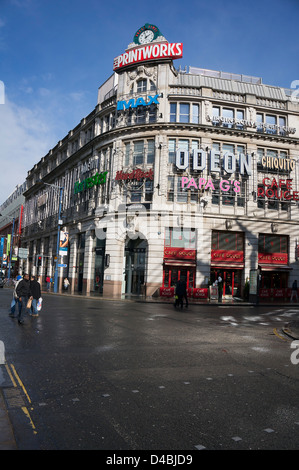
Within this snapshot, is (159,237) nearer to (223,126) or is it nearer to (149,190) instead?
(149,190)

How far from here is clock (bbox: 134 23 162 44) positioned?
3422 centimetres

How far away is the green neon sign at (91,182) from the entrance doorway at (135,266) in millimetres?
7086

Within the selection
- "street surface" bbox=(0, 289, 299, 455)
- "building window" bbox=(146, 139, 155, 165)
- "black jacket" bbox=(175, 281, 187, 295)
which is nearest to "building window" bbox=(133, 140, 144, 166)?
"building window" bbox=(146, 139, 155, 165)

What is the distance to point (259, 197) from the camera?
110 feet

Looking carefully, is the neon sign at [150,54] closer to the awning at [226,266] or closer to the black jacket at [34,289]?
the awning at [226,266]

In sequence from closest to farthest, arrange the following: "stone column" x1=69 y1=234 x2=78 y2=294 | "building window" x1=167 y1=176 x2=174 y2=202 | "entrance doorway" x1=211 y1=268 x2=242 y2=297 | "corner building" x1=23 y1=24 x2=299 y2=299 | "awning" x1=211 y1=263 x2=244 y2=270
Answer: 1. "corner building" x1=23 y1=24 x2=299 y2=299
2. "awning" x1=211 y1=263 x2=244 y2=270
3. "building window" x1=167 y1=176 x2=174 y2=202
4. "entrance doorway" x1=211 y1=268 x2=242 y2=297
5. "stone column" x1=69 y1=234 x2=78 y2=294

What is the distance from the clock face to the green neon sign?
1381 cm

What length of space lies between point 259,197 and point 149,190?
35.4 ft

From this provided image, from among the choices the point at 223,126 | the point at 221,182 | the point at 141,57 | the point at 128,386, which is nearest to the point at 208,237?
the point at 221,182

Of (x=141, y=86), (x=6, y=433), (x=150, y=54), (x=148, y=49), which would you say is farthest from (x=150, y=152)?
(x=6, y=433)

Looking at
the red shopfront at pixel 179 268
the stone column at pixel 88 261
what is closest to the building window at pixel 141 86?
the stone column at pixel 88 261

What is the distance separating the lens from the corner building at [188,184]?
3164 cm

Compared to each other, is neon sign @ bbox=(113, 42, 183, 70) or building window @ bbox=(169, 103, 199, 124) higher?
neon sign @ bbox=(113, 42, 183, 70)

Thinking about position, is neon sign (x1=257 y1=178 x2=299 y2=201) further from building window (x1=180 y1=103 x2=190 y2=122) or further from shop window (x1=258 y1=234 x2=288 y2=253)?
building window (x1=180 y1=103 x2=190 y2=122)
